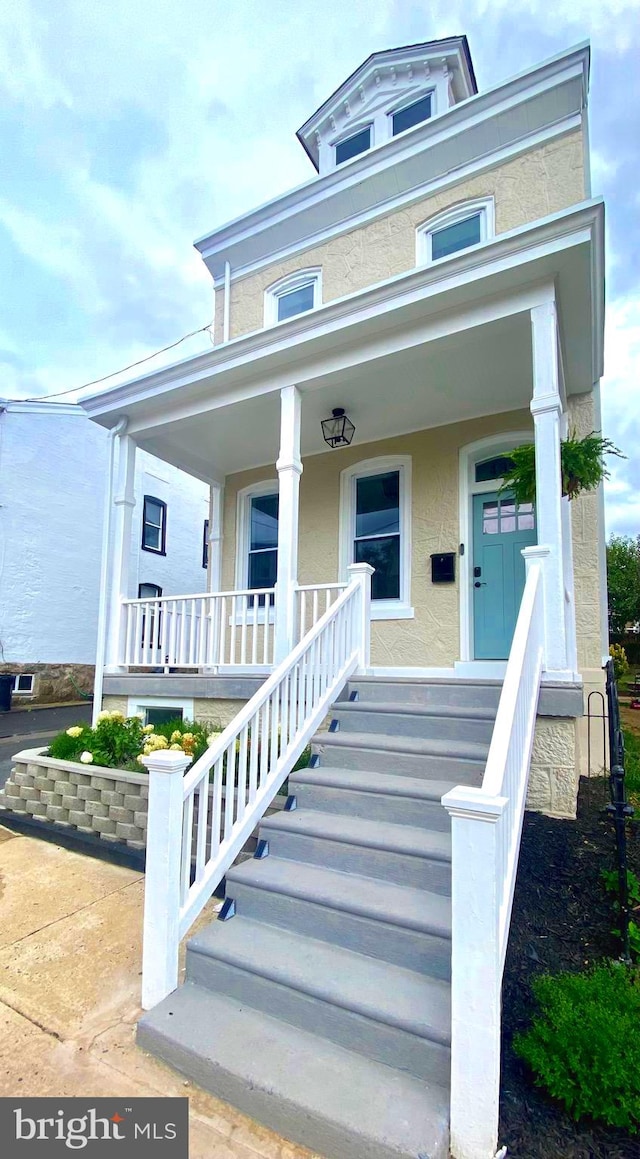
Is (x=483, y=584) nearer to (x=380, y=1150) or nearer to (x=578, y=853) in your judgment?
(x=578, y=853)

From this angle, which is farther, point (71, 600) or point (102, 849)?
point (71, 600)

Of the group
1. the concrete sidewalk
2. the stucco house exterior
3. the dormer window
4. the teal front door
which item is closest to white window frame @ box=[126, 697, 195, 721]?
the stucco house exterior

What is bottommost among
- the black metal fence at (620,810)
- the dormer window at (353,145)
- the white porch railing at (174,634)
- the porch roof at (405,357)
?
the black metal fence at (620,810)

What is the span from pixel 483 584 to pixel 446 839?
3.31 m

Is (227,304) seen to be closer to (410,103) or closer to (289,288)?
(289,288)

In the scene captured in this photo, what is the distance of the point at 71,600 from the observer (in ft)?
40.6

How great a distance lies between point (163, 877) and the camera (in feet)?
7.62

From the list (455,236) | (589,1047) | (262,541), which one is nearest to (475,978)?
(589,1047)

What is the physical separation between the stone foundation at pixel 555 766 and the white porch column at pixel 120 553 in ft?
13.3

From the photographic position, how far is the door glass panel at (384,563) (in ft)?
19.9

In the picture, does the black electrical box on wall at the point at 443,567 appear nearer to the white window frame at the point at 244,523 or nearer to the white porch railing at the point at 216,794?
the white porch railing at the point at 216,794

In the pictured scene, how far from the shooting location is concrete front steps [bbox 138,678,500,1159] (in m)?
1.73

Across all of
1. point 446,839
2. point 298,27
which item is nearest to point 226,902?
point 446,839

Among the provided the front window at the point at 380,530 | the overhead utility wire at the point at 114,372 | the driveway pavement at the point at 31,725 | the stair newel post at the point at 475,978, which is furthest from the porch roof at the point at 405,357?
the overhead utility wire at the point at 114,372
